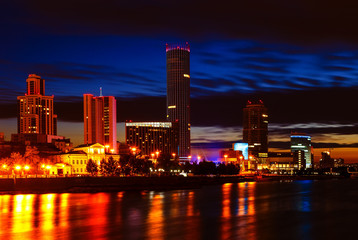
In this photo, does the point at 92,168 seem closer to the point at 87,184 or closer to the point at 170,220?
the point at 87,184

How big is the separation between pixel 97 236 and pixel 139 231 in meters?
5.47

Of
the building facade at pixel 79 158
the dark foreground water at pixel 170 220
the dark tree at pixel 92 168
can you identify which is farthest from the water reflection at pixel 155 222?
the building facade at pixel 79 158

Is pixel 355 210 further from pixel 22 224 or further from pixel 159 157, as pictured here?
pixel 159 157

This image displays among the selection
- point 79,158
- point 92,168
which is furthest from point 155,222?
point 79,158

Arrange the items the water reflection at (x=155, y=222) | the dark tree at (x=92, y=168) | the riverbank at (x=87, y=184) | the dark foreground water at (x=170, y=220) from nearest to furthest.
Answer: the water reflection at (x=155, y=222)
the dark foreground water at (x=170, y=220)
the riverbank at (x=87, y=184)
the dark tree at (x=92, y=168)

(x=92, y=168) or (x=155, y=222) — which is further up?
(x=92, y=168)

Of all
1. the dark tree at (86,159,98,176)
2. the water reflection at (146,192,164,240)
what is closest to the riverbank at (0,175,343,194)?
the dark tree at (86,159,98,176)

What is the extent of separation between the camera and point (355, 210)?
80.8 m

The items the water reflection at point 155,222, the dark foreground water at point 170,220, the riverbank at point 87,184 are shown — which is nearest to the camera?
the water reflection at point 155,222

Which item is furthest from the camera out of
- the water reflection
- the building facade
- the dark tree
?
the building facade

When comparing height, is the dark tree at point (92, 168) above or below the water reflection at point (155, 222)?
above

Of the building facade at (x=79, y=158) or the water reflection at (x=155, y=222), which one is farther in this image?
the building facade at (x=79, y=158)

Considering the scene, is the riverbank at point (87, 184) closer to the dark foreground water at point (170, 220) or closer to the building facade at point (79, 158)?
the dark foreground water at point (170, 220)

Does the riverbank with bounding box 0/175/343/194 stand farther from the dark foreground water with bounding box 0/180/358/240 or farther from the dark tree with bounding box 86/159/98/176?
the dark foreground water with bounding box 0/180/358/240
